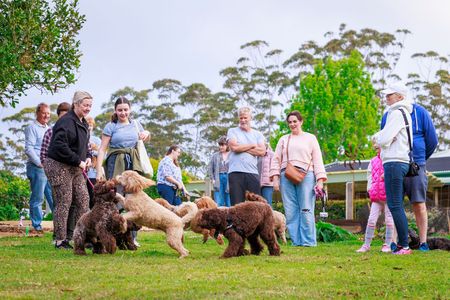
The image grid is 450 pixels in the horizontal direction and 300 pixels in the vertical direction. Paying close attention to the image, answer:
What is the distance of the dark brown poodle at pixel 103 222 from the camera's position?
919 centimetres

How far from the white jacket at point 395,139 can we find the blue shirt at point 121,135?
3.31 meters

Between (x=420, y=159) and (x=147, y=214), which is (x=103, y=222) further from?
(x=420, y=159)

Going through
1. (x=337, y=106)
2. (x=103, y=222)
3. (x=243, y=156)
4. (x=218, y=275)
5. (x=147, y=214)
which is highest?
(x=337, y=106)

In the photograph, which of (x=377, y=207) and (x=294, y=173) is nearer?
(x=377, y=207)

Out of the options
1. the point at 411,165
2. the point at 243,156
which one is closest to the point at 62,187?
the point at 243,156

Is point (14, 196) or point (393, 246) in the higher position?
point (14, 196)

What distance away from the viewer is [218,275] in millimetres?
7191

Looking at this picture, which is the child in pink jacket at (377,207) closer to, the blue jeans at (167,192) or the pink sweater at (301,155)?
the pink sweater at (301,155)

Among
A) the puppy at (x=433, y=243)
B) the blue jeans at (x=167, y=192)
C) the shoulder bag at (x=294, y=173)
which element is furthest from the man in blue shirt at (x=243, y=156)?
the blue jeans at (x=167, y=192)

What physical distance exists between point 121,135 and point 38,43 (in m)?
4.09

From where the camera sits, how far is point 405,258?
9086mm

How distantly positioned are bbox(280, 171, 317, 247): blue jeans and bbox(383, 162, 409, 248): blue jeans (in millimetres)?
2208

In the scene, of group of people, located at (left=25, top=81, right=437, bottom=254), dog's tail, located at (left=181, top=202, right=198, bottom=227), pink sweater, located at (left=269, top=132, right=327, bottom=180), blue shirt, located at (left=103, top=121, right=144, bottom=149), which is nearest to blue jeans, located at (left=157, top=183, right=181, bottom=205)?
group of people, located at (left=25, top=81, right=437, bottom=254)

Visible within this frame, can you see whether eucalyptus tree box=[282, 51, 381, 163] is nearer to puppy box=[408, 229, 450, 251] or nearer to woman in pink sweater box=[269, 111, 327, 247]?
woman in pink sweater box=[269, 111, 327, 247]
